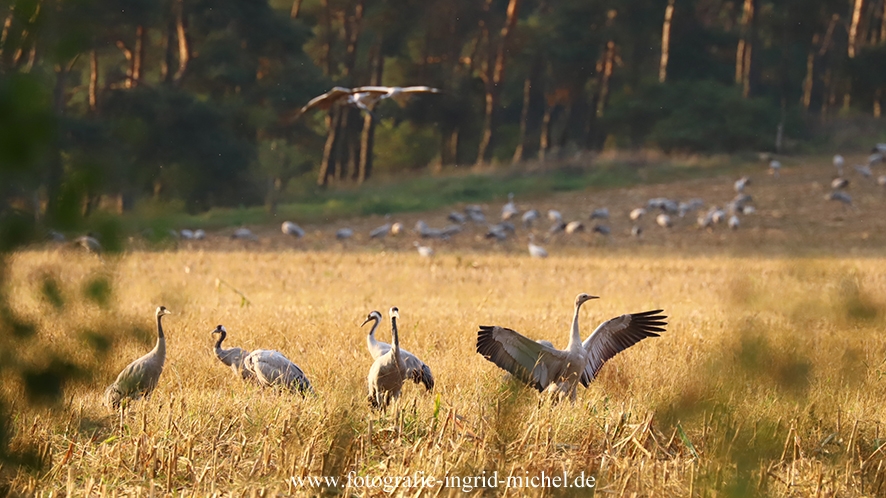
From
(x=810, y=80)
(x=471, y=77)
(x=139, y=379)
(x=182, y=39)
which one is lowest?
(x=139, y=379)

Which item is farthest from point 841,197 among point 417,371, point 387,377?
point 387,377

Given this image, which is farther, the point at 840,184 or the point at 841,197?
the point at 840,184

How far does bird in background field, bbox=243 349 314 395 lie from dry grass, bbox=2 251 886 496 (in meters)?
0.15

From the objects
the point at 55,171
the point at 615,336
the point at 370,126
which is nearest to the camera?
the point at 55,171

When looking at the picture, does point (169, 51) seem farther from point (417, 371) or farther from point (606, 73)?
point (417, 371)

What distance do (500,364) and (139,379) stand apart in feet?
7.35

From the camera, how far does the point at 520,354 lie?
6.27m

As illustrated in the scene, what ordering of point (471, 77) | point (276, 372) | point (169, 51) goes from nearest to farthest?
point (276, 372) < point (169, 51) < point (471, 77)

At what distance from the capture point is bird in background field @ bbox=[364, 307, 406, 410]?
20.6 ft

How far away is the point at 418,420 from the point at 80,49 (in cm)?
396

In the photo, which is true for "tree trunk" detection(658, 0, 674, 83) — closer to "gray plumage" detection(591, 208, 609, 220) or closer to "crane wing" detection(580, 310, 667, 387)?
"gray plumage" detection(591, 208, 609, 220)

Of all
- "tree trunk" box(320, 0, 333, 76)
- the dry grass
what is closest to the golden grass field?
the dry grass

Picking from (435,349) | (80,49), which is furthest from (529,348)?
(80,49)

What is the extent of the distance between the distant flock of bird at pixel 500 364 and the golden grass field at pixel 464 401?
146mm
